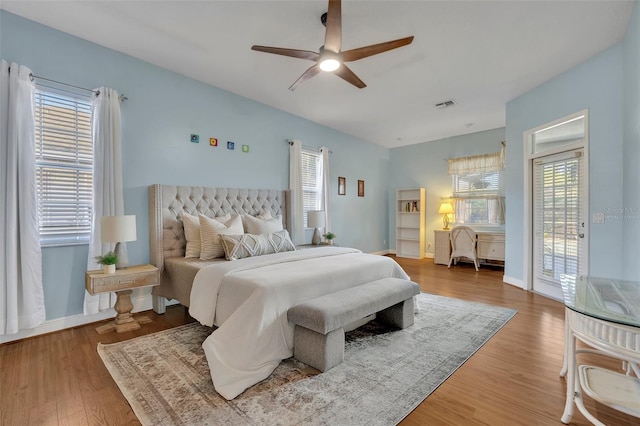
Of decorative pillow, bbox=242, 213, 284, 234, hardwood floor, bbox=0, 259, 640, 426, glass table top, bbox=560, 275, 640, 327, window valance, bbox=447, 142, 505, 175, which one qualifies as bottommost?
hardwood floor, bbox=0, 259, 640, 426

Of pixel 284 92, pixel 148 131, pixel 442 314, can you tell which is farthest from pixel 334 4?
pixel 442 314

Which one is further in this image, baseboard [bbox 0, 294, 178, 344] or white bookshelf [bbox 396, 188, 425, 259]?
white bookshelf [bbox 396, 188, 425, 259]

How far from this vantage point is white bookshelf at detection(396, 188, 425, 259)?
699 centimetres

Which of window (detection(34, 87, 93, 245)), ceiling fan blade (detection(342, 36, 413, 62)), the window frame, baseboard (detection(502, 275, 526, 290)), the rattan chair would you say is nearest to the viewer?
ceiling fan blade (detection(342, 36, 413, 62))

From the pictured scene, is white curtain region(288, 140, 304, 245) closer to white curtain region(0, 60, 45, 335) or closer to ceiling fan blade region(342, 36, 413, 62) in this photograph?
ceiling fan blade region(342, 36, 413, 62)

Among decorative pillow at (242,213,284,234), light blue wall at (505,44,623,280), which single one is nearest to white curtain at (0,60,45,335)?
decorative pillow at (242,213,284,234)

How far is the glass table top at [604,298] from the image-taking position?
138cm

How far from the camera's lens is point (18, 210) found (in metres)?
2.54

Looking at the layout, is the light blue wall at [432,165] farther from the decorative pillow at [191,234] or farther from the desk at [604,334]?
the decorative pillow at [191,234]

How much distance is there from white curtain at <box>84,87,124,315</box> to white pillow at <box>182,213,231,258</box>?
26.5 inches

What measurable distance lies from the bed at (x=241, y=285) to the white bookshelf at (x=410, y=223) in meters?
3.97

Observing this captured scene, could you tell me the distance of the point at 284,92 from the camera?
13.7ft

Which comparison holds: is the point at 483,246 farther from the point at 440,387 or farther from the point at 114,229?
the point at 114,229

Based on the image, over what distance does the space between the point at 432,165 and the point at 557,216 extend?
3.40 metres
